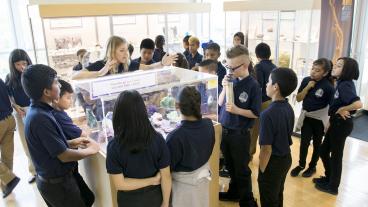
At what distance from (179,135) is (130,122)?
0.39 metres

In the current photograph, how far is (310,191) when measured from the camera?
341 cm

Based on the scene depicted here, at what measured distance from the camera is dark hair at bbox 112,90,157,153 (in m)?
1.65

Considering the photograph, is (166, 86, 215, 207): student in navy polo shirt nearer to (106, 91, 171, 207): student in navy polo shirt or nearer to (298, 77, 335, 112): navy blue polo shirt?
(106, 91, 171, 207): student in navy polo shirt

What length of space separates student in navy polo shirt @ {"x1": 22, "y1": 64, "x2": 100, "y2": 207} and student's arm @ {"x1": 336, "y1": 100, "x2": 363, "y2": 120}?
7.81 feet

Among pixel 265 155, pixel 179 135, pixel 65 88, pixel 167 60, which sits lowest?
pixel 265 155

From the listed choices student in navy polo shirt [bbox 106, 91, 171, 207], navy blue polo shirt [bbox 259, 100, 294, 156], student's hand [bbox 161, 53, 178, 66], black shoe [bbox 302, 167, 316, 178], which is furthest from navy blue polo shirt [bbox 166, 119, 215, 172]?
black shoe [bbox 302, 167, 316, 178]

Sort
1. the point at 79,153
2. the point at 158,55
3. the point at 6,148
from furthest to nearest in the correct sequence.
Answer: the point at 158,55
the point at 6,148
the point at 79,153

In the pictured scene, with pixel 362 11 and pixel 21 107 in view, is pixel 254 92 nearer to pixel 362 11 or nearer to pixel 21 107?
pixel 21 107

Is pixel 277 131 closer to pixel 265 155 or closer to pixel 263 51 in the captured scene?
pixel 265 155

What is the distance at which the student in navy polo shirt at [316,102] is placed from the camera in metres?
Answer: 3.33

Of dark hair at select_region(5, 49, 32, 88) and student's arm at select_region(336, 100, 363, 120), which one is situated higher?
dark hair at select_region(5, 49, 32, 88)

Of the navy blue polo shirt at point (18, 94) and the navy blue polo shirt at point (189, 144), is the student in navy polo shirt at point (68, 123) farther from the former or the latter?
the navy blue polo shirt at point (18, 94)

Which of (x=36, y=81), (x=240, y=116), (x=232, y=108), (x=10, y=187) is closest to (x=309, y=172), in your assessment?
(x=240, y=116)

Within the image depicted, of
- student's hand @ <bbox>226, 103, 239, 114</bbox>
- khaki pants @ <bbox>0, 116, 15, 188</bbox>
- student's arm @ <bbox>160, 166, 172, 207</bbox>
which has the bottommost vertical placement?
khaki pants @ <bbox>0, 116, 15, 188</bbox>
